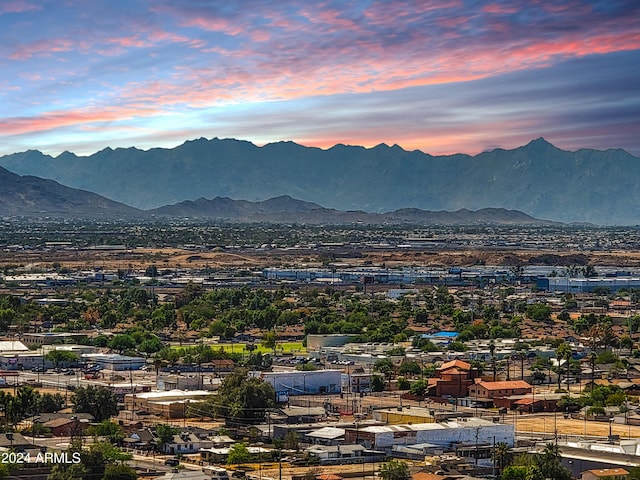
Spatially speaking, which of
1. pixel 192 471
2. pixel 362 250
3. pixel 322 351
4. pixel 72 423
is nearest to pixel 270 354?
pixel 322 351

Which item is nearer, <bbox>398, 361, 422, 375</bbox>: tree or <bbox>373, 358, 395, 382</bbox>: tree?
<bbox>373, 358, 395, 382</bbox>: tree

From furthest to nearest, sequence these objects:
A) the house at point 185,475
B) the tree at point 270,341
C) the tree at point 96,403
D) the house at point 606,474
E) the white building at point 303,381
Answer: the tree at point 270,341
the white building at point 303,381
the tree at point 96,403
the house at point 606,474
the house at point 185,475

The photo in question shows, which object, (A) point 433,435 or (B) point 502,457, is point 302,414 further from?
(B) point 502,457

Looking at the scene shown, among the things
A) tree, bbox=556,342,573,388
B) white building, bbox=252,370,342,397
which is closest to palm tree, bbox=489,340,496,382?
tree, bbox=556,342,573,388

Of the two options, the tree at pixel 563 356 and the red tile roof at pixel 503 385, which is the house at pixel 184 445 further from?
the tree at pixel 563 356

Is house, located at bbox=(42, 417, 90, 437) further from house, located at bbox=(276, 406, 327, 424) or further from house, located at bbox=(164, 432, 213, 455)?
house, located at bbox=(276, 406, 327, 424)

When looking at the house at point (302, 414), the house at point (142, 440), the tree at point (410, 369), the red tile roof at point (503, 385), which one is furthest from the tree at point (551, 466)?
the tree at point (410, 369)
